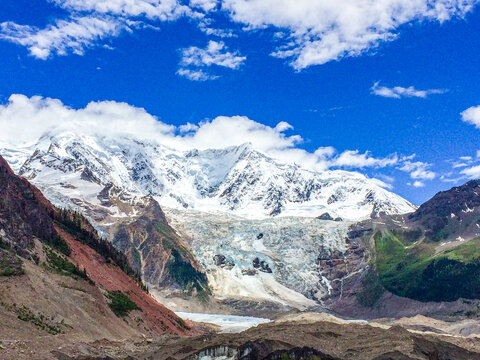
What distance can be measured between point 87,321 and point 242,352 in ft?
89.8

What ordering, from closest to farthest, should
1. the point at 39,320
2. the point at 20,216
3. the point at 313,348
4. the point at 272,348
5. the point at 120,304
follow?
the point at 313,348
the point at 272,348
the point at 39,320
the point at 20,216
the point at 120,304

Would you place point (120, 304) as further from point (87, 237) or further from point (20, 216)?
point (87, 237)

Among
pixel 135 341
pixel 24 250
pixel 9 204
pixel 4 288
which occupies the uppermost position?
pixel 9 204

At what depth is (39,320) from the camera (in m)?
71.6

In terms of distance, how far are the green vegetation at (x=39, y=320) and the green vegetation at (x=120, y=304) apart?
1101 inches

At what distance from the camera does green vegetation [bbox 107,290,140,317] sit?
4043 inches

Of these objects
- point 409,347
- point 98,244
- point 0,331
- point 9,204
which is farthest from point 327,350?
point 98,244

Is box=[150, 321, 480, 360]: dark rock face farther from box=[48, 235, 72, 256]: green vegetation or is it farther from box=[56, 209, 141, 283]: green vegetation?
box=[56, 209, 141, 283]: green vegetation

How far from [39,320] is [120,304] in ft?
115

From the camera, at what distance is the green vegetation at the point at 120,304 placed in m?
103

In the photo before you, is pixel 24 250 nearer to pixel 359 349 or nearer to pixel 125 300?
pixel 125 300

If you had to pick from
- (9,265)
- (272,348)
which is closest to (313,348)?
(272,348)

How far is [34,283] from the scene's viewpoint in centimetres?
7981

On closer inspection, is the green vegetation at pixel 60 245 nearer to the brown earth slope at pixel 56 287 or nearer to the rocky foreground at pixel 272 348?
the brown earth slope at pixel 56 287
